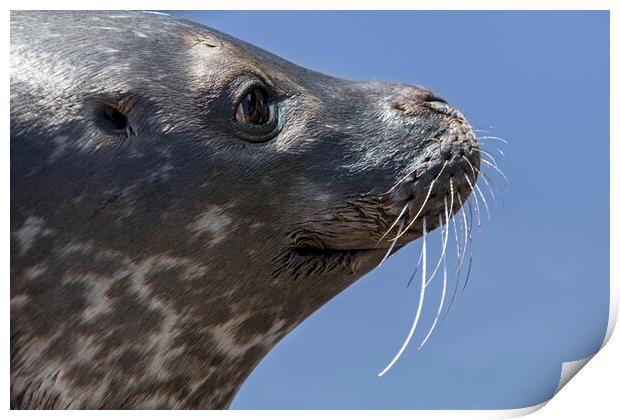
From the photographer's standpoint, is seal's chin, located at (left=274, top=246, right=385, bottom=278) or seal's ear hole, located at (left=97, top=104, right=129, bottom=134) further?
seal's chin, located at (left=274, top=246, right=385, bottom=278)

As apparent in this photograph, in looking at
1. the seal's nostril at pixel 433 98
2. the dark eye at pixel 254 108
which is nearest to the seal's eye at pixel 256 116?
the dark eye at pixel 254 108

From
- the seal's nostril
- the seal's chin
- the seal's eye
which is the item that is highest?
the seal's nostril

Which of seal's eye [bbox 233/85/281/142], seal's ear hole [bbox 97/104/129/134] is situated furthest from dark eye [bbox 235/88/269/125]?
seal's ear hole [bbox 97/104/129/134]

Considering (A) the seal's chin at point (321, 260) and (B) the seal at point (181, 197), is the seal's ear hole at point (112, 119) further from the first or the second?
(A) the seal's chin at point (321, 260)

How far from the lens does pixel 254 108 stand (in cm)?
295

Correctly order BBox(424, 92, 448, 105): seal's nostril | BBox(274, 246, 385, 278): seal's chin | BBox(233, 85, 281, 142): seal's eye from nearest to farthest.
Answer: BBox(233, 85, 281, 142): seal's eye → BBox(274, 246, 385, 278): seal's chin → BBox(424, 92, 448, 105): seal's nostril

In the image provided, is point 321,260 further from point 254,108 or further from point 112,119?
point 112,119

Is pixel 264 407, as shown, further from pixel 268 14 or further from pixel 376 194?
pixel 268 14

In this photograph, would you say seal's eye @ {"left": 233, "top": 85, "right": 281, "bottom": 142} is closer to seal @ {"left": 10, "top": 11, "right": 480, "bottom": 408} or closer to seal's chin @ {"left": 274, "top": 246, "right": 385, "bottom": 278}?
seal @ {"left": 10, "top": 11, "right": 480, "bottom": 408}

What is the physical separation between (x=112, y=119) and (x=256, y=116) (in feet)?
1.49

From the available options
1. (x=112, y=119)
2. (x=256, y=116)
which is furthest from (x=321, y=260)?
(x=112, y=119)

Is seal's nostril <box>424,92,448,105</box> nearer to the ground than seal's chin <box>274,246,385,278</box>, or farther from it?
farther from it

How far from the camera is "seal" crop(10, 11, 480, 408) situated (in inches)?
106
